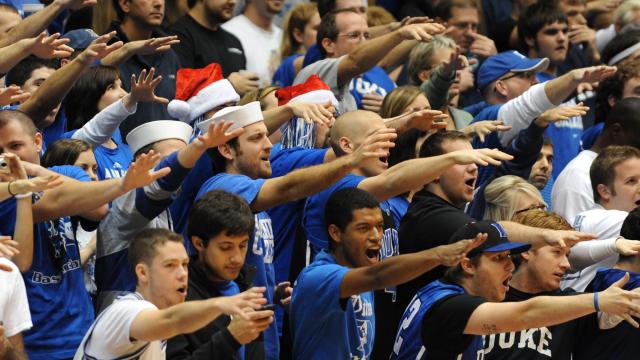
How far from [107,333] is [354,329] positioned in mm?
1586

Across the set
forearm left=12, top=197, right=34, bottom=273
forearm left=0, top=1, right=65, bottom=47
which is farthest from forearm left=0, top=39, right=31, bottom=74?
forearm left=12, top=197, right=34, bottom=273

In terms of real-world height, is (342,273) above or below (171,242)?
below

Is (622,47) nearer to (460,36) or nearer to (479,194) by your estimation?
(460,36)

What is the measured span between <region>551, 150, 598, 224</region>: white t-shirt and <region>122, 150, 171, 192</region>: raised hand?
142 inches

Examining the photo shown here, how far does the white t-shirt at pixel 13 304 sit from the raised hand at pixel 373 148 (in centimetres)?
172

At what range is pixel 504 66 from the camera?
10.2m

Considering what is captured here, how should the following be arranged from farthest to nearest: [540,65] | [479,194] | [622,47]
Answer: [622,47]
[540,65]
[479,194]

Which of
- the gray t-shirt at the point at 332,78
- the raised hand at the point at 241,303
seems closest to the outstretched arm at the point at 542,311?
the raised hand at the point at 241,303

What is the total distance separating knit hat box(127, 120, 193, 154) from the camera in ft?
25.4

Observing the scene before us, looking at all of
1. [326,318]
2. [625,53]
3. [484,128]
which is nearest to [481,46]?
[625,53]

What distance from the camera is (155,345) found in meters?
5.90

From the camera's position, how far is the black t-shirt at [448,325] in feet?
21.0

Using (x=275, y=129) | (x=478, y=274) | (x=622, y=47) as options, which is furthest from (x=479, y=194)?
(x=622, y=47)

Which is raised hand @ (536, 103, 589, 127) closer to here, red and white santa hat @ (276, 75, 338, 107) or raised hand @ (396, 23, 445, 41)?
raised hand @ (396, 23, 445, 41)
